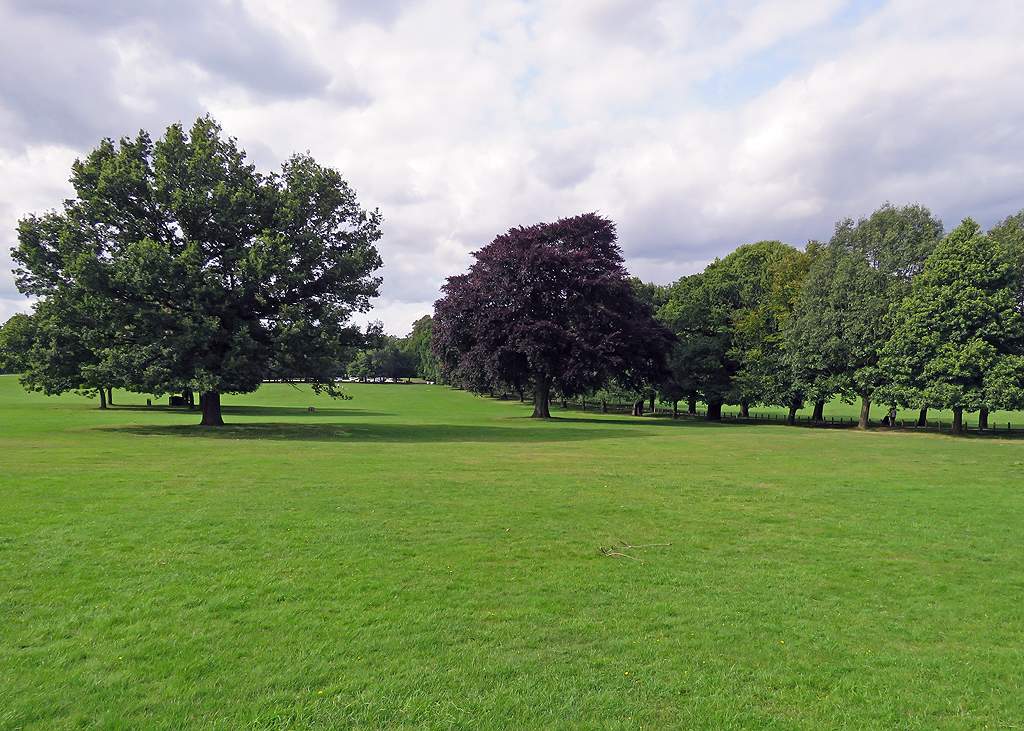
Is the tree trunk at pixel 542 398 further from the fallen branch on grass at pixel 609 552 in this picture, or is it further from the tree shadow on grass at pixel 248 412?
the fallen branch on grass at pixel 609 552

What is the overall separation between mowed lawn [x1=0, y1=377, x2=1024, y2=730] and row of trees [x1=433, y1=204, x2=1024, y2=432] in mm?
27419

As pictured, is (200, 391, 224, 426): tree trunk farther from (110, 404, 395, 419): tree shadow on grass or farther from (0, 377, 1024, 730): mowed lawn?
(0, 377, 1024, 730): mowed lawn

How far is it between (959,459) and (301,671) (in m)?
27.7

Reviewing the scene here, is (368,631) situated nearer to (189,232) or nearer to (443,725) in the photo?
(443,725)

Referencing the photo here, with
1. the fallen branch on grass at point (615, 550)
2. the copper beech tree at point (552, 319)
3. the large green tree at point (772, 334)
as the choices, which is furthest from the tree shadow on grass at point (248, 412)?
the fallen branch on grass at point (615, 550)

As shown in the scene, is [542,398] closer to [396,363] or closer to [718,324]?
[718,324]

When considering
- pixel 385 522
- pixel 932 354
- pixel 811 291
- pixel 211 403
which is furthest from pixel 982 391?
pixel 211 403

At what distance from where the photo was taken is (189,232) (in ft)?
108

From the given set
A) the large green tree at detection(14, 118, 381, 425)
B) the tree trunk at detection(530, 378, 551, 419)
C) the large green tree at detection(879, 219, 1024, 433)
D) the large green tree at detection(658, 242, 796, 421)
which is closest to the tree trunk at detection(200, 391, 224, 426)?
the large green tree at detection(14, 118, 381, 425)

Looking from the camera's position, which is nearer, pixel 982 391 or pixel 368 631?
pixel 368 631

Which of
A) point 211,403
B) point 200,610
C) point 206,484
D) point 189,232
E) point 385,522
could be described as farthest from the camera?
point 211,403

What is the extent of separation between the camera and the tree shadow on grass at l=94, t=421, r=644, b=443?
3031 centimetres

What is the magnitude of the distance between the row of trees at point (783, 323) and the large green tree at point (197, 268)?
51.0 ft

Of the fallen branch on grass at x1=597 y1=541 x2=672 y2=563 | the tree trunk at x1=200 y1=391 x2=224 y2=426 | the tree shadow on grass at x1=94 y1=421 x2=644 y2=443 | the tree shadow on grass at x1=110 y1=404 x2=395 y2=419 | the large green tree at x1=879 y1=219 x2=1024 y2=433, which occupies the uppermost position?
the large green tree at x1=879 y1=219 x2=1024 y2=433
